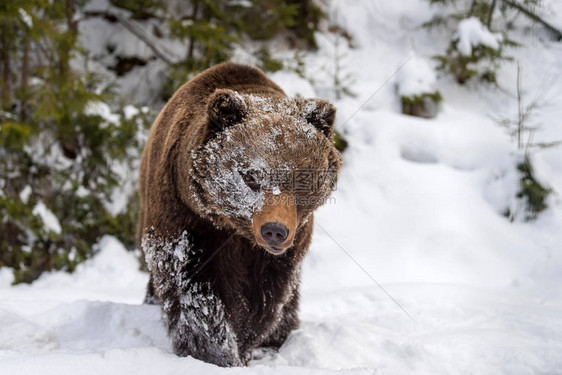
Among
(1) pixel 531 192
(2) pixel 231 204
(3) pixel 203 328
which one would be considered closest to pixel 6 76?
(3) pixel 203 328

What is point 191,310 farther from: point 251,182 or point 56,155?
point 56,155

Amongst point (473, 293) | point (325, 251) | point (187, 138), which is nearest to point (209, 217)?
point (187, 138)

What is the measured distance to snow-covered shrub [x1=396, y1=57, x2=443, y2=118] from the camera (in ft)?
28.5

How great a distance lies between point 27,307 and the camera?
3.86 meters

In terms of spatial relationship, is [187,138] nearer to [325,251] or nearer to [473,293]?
[473,293]

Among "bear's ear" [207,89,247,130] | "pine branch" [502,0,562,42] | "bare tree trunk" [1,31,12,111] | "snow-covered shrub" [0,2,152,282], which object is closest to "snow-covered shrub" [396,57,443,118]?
"pine branch" [502,0,562,42]

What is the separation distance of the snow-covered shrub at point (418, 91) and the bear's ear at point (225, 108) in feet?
22.5

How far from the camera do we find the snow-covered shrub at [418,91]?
867 centimetres

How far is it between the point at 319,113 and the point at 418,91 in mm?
6752

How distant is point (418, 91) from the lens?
28.5 feet

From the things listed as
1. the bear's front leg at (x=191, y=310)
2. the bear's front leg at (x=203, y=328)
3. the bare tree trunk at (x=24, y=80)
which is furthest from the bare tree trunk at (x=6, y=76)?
the bear's front leg at (x=203, y=328)

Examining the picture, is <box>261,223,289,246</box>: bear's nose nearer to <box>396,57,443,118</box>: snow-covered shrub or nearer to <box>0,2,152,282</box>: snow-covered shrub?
<box>0,2,152,282</box>: snow-covered shrub

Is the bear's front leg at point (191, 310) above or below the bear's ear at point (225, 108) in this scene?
below

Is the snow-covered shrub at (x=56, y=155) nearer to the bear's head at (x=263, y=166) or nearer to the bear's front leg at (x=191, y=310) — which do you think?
the bear's front leg at (x=191, y=310)
